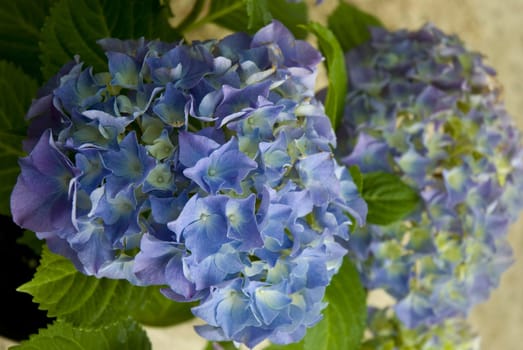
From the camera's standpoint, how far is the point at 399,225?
0.63 m

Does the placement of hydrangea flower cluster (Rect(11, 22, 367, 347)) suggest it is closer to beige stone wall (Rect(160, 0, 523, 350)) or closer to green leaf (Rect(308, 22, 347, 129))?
green leaf (Rect(308, 22, 347, 129))

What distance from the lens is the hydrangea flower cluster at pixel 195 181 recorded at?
1.21ft

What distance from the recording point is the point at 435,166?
62 centimetres

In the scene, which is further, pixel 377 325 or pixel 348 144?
pixel 377 325

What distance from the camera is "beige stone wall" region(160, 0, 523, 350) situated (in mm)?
1061

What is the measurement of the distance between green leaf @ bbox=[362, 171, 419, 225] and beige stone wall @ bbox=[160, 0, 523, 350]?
51 centimetres

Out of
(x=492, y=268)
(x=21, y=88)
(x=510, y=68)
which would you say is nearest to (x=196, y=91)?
(x=21, y=88)

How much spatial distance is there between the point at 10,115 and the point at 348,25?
388mm

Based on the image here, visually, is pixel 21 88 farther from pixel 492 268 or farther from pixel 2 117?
pixel 492 268

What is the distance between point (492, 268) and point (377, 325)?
0.16 m

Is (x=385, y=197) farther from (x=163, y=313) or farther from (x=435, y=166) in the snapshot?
(x=163, y=313)

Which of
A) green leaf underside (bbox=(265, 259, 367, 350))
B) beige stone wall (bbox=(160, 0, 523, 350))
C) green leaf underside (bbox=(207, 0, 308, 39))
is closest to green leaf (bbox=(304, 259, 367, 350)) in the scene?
green leaf underside (bbox=(265, 259, 367, 350))

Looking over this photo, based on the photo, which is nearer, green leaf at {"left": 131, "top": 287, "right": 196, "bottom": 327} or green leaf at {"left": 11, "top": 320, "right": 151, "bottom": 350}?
green leaf at {"left": 11, "top": 320, "right": 151, "bottom": 350}

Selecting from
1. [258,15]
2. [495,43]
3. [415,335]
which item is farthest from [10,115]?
[495,43]
